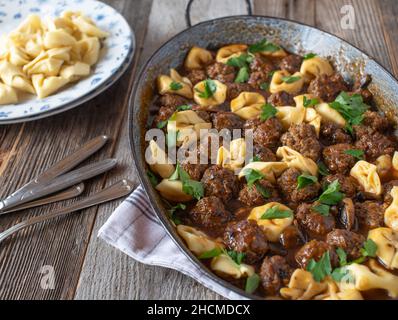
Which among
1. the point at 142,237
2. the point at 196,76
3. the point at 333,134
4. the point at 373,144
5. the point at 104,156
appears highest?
the point at 373,144

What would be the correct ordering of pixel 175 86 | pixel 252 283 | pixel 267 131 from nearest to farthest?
pixel 252 283
pixel 267 131
pixel 175 86

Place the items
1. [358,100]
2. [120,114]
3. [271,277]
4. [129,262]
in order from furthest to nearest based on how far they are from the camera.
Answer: [120,114], [358,100], [129,262], [271,277]

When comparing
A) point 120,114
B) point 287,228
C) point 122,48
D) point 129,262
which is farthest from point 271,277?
point 122,48

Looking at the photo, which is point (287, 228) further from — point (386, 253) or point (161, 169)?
point (161, 169)

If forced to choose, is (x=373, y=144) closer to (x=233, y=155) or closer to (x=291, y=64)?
(x=233, y=155)

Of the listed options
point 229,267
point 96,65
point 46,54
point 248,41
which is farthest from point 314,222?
point 46,54

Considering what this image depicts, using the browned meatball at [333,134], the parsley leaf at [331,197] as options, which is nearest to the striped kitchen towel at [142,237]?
the parsley leaf at [331,197]

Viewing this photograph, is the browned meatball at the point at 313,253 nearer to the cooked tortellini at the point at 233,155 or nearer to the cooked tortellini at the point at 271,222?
the cooked tortellini at the point at 271,222
